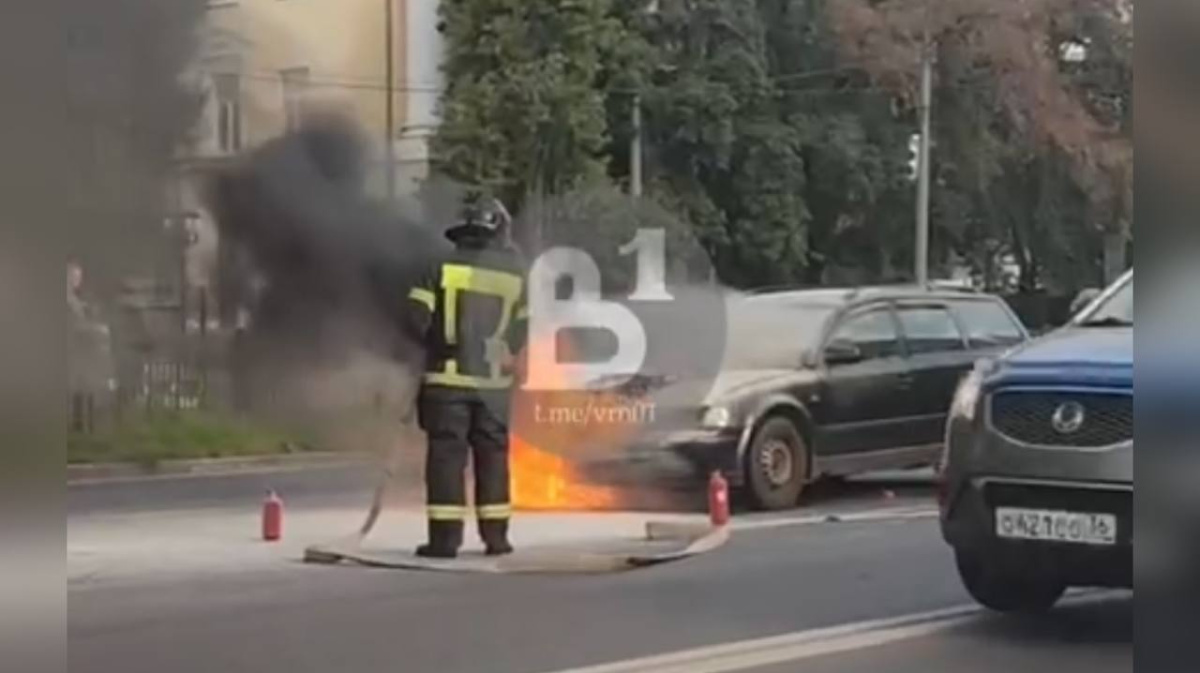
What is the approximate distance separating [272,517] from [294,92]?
57cm

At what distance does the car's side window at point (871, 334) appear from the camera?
2.58 metres

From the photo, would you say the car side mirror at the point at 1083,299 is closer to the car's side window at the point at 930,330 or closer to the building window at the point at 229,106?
the car's side window at the point at 930,330

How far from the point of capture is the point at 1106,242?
8.60ft

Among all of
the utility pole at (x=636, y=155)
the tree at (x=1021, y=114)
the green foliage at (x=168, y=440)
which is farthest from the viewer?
the tree at (x=1021, y=114)

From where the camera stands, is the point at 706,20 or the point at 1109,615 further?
the point at 1109,615

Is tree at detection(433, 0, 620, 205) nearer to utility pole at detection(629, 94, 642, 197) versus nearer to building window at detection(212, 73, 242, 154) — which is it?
utility pole at detection(629, 94, 642, 197)

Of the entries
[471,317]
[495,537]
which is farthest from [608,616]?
[471,317]

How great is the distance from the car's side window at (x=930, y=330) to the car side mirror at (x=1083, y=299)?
0.17m

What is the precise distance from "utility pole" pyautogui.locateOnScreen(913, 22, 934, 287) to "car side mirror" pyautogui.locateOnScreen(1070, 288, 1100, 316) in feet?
0.75

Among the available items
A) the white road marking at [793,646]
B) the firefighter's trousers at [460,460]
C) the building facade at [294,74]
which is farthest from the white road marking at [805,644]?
the building facade at [294,74]

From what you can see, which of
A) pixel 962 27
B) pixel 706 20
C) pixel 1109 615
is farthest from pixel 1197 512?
pixel 706 20

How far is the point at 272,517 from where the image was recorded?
242cm

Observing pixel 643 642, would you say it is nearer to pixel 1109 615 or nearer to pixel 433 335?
pixel 433 335

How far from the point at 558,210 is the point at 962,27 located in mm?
642
